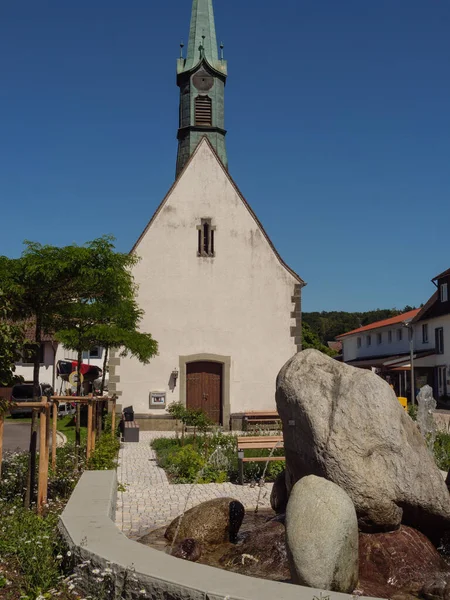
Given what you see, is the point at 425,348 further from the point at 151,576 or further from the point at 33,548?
the point at 151,576

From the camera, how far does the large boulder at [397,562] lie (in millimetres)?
6554

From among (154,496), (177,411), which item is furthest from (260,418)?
(154,496)

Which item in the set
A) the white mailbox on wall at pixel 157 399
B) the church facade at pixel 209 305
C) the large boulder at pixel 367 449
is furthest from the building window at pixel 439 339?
the large boulder at pixel 367 449

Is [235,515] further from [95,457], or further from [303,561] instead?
[95,457]

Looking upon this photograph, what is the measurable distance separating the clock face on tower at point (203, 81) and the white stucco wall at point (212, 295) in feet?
21.0

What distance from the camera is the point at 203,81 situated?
100 ft

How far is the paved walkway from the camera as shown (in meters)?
9.56

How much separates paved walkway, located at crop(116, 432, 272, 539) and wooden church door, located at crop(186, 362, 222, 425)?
9.13m

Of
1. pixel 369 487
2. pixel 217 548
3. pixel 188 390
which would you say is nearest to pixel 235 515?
pixel 217 548

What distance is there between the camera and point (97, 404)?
1641 centimetres

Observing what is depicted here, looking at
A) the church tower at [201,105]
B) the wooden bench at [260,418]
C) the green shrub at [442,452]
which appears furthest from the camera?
the church tower at [201,105]

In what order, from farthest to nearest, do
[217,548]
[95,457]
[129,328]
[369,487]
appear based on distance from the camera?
[129,328]
[95,457]
[217,548]
[369,487]

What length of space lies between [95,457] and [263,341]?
14101mm

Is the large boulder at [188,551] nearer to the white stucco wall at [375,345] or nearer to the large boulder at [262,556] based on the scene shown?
the large boulder at [262,556]
